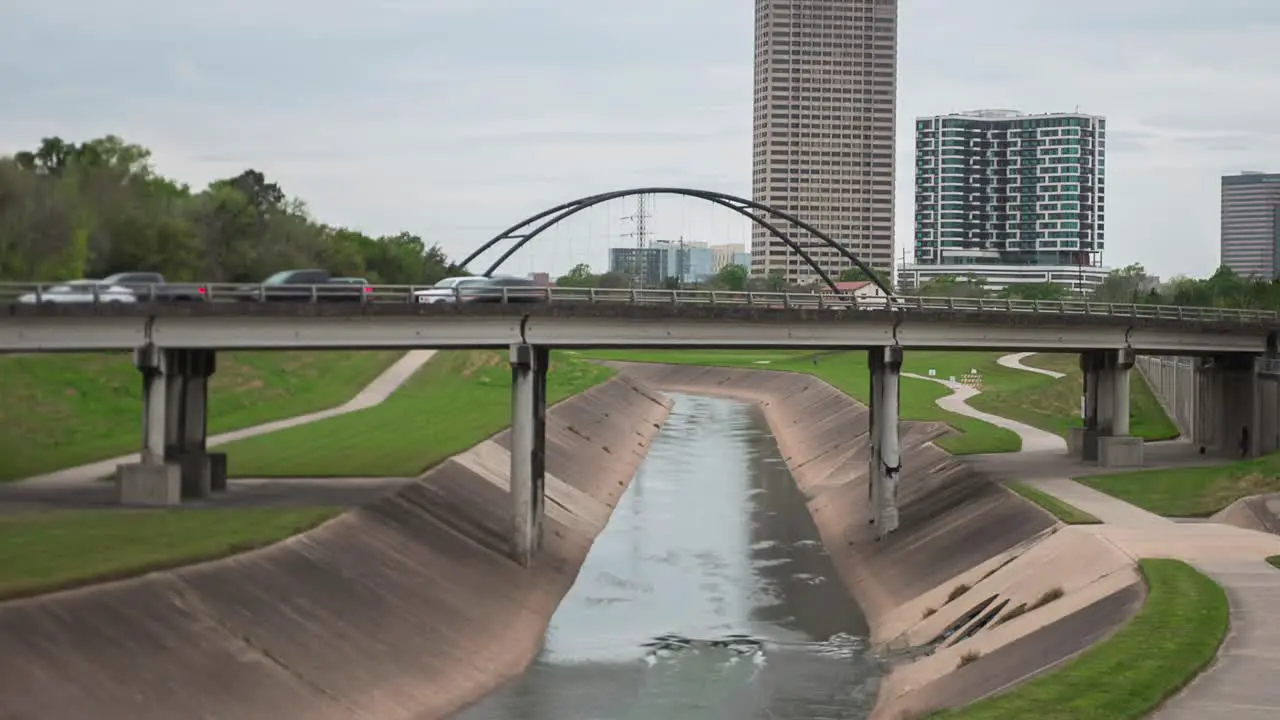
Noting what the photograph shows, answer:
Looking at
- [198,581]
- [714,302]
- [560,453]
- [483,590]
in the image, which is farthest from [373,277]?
[198,581]

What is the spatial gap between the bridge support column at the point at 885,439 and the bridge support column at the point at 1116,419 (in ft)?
45.3

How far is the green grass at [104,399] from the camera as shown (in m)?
71.8

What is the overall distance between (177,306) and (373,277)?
104m

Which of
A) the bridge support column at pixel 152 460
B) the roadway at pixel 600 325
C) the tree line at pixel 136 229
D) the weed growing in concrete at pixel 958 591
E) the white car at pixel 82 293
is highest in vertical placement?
the tree line at pixel 136 229

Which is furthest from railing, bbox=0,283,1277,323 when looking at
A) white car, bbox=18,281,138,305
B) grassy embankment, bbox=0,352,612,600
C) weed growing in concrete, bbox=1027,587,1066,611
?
weed growing in concrete, bbox=1027,587,1066,611

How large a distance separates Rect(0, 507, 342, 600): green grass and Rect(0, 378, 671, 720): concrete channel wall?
0.68 m

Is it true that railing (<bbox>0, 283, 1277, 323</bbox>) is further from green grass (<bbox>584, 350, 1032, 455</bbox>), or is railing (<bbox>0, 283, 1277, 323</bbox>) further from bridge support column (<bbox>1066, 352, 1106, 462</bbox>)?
green grass (<bbox>584, 350, 1032, 455</bbox>)

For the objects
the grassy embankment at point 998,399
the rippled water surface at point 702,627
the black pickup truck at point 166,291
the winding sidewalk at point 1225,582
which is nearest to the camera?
the winding sidewalk at point 1225,582

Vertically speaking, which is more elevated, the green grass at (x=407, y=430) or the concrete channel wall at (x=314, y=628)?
the green grass at (x=407, y=430)

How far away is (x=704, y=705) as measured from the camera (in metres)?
43.4

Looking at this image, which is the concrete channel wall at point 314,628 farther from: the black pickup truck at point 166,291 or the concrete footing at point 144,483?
the black pickup truck at point 166,291

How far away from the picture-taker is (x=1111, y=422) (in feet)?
259

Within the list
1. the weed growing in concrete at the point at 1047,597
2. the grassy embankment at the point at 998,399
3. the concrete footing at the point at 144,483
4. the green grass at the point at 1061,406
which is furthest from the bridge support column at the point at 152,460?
the green grass at the point at 1061,406

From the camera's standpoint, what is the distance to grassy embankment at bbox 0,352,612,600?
138ft
